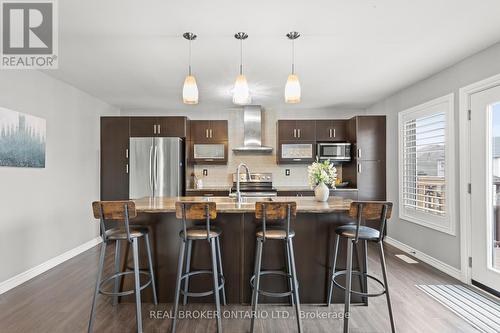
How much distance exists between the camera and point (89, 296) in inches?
112

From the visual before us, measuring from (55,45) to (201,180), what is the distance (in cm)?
343

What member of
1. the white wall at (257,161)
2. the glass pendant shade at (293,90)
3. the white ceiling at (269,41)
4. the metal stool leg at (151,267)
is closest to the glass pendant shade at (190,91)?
the white ceiling at (269,41)

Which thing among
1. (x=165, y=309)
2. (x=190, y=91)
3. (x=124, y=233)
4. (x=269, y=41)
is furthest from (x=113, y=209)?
(x=269, y=41)

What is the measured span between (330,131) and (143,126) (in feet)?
11.6

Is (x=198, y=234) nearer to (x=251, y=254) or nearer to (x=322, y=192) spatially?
(x=251, y=254)

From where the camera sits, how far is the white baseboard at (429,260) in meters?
3.26

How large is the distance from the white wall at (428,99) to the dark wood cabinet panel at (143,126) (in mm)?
4183

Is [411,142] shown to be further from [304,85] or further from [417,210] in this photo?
[304,85]

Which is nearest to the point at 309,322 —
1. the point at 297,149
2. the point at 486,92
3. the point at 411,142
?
the point at 486,92

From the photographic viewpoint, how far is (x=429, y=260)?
3.72m

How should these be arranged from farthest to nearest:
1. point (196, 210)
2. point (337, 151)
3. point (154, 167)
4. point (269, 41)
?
point (337, 151) < point (154, 167) < point (269, 41) < point (196, 210)

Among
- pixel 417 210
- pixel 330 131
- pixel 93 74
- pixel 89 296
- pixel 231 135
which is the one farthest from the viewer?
pixel 231 135

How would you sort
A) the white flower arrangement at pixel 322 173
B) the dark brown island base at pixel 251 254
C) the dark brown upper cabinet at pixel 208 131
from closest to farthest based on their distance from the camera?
the dark brown island base at pixel 251 254, the white flower arrangement at pixel 322 173, the dark brown upper cabinet at pixel 208 131

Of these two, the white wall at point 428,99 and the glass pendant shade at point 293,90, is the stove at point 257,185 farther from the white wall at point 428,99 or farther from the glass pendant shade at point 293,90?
the glass pendant shade at point 293,90
